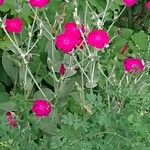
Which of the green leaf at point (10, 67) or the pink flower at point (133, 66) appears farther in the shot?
the green leaf at point (10, 67)

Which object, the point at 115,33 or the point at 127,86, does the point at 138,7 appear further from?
the point at 127,86

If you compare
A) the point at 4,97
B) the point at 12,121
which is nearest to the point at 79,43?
the point at 12,121

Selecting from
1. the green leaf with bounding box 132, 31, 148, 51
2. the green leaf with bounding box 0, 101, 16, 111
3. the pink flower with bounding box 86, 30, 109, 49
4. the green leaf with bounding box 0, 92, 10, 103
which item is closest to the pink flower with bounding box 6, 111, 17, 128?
the green leaf with bounding box 0, 101, 16, 111

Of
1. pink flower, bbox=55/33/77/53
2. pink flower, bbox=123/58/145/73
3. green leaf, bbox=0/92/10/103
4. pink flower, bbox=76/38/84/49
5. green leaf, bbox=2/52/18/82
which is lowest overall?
green leaf, bbox=0/92/10/103

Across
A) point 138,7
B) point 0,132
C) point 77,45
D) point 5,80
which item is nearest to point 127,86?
point 77,45

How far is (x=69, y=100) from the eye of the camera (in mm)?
3211

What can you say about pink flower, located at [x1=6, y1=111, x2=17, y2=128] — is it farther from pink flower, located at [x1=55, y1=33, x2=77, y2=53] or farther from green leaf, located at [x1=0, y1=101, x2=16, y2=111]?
pink flower, located at [x1=55, y1=33, x2=77, y2=53]

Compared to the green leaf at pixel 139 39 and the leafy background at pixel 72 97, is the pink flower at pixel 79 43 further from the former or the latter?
the green leaf at pixel 139 39

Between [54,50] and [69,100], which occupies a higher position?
[54,50]

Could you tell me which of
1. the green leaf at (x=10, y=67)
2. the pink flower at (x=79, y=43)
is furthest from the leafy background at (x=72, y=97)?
the pink flower at (x=79, y=43)

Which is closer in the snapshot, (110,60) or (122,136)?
(122,136)

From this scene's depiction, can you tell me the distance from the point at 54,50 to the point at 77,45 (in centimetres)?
40

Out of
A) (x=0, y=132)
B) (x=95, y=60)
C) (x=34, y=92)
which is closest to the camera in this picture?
(x=0, y=132)

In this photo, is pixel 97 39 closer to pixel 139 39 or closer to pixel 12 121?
pixel 12 121
